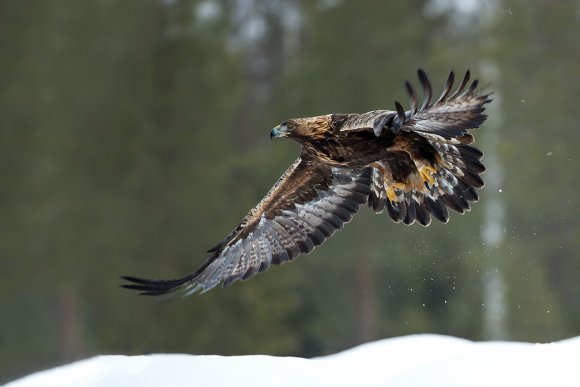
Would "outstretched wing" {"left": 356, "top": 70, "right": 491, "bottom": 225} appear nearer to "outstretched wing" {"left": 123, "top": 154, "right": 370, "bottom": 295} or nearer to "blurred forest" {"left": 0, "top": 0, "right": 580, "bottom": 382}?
"outstretched wing" {"left": 123, "top": 154, "right": 370, "bottom": 295}

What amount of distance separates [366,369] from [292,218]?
1.84 meters

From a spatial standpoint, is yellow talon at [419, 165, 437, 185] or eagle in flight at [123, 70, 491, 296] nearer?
eagle in flight at [123, 70, 491, 296]

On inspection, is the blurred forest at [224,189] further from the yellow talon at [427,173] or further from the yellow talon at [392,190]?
the yellow talon at [427,173]

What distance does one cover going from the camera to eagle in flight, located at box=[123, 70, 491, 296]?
9375mm

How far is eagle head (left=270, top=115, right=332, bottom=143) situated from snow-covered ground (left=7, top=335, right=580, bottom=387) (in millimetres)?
1858

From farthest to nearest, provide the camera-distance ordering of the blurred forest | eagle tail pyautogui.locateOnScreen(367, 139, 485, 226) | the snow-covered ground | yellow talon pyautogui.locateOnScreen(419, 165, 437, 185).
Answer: the blurred forest
yellow talon pyautogui.locateOnScreen(419, 165, 437, 185)
eagle tail pyautogui.locateOnScreen(367, 139, 485, 226)
the snow-covered ground

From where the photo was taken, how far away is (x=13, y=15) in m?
26.8

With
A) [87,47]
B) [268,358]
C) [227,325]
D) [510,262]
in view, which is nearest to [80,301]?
[227,325]

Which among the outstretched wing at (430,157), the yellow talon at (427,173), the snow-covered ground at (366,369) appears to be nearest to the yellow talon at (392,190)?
the outstretched wing at (430,157)

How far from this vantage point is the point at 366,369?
1029 cm

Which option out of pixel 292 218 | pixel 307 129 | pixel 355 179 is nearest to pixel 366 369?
pixel 292 218

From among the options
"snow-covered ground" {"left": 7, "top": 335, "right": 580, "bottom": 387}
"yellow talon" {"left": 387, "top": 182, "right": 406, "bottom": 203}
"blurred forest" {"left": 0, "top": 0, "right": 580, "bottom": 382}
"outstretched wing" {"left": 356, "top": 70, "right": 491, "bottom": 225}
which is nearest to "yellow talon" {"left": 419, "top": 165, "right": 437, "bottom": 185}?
"outstretched wing" {"left": 356, "top": 70, "right": 491, "bottom": 225}

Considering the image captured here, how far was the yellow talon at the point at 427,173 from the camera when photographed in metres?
10.6

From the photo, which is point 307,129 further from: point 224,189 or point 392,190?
point 224,189
